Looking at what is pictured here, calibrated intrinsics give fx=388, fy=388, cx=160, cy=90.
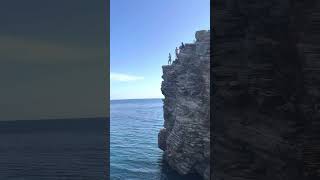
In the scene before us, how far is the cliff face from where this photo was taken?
53969mm

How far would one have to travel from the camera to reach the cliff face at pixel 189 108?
53969 mm
